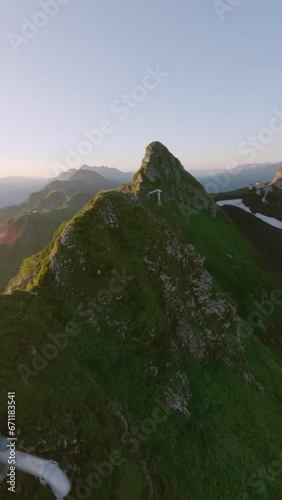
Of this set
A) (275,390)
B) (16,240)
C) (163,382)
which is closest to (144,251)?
(163,382)

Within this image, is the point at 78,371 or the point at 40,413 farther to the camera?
the point at 78,371

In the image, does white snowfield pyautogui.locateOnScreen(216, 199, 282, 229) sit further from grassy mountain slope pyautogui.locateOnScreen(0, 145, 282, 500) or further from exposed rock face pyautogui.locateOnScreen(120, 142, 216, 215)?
grassy mountain slope pyautogui.locateOnScreen(0, 145, 282, 500)

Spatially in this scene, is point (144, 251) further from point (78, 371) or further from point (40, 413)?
point (40, 413)

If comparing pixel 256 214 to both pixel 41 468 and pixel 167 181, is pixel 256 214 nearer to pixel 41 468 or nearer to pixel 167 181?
pixel 167 181

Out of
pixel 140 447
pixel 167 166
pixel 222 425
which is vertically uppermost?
pixel 167 166

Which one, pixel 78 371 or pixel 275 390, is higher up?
pixel 78 371

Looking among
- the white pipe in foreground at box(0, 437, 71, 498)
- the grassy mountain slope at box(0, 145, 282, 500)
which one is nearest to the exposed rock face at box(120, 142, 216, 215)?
the grassy mountain slope at box(0, 145, 282, 500)
